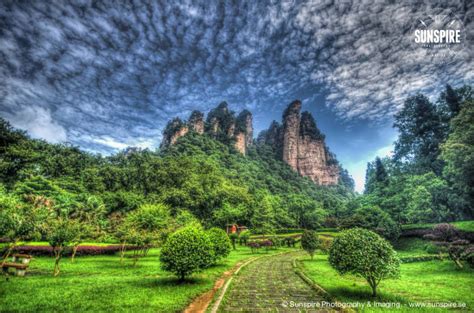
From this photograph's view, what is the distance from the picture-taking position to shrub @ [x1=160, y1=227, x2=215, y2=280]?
914 centimetres

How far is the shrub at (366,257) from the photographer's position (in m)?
7.55

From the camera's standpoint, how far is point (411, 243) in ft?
82.6

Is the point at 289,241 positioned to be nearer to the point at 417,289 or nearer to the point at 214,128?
the point at 417,289

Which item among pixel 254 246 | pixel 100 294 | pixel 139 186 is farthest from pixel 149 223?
pixel 139 186

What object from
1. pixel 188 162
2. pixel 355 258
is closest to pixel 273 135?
pixel 188 162

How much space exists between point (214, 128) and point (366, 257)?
265 feet

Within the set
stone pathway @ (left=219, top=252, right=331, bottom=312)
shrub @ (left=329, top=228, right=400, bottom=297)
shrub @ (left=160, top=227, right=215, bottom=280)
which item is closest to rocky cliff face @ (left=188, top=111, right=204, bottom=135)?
shrub @ (left=160, top=227, right=215, bottom=280)

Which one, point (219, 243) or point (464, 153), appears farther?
point (464, 153)

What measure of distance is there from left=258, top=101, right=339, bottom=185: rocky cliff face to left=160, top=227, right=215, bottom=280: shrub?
289 feet

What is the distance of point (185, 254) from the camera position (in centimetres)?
923

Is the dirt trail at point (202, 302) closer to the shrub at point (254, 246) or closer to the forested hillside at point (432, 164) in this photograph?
the shrub at point (254, 246)

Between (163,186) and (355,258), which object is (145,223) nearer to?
→ (355,258)

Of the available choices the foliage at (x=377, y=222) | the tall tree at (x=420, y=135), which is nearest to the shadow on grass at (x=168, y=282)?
the foliage at (x=377, y=222)

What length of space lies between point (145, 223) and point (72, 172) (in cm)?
3365
